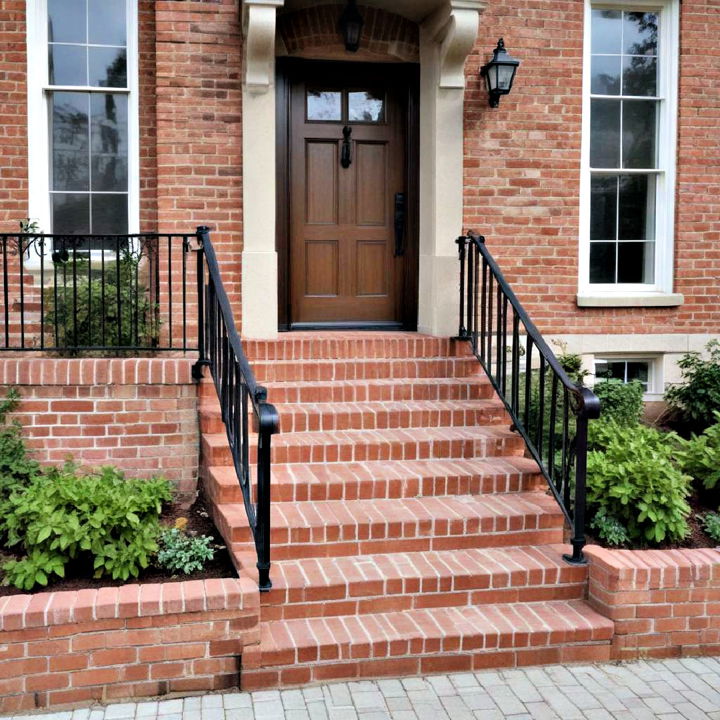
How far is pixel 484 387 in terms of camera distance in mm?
6184

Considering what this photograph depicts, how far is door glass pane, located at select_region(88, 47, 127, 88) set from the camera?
6883 millimetres

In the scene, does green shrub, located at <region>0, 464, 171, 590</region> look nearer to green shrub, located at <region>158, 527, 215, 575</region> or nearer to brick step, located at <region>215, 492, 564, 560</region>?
green shrub, located at <region>158, 527, 215, 575</region>

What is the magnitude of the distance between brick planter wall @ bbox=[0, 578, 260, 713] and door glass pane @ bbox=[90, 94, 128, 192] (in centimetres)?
396

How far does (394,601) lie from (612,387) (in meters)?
3.17

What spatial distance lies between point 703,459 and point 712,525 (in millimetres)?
685

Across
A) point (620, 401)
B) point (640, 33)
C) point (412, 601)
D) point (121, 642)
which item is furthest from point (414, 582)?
point (640, 33)

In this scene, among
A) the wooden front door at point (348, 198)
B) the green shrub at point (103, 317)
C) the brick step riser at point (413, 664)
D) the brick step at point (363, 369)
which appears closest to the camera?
the brick step riser at point (413, 664)

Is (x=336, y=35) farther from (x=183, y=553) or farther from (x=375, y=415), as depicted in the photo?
(x=183, y=553)

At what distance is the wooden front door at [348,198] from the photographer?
282 inches

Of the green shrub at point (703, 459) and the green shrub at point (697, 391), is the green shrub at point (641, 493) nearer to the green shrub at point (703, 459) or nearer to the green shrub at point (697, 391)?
the green shrub at point (703, 459)

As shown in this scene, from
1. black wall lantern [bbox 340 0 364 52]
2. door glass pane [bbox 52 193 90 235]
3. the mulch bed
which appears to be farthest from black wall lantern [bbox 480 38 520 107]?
the mulch bed

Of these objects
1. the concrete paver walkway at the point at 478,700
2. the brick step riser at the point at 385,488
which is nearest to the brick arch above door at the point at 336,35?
the brick step riser at the point at 385,488

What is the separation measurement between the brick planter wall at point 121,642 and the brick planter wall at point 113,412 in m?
1.72

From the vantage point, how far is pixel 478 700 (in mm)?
3898
